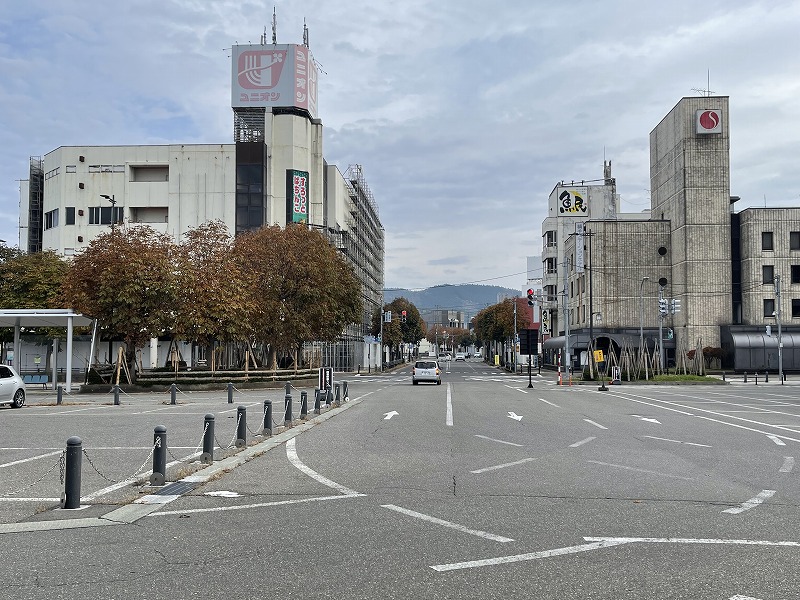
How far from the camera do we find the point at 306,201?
6844cm

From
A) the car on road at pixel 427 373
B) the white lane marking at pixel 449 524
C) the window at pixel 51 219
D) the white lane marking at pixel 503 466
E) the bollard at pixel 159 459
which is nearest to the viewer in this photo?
the white lane marking at pixel 449 524

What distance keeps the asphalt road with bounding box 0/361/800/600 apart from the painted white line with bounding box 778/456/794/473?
0.09 m

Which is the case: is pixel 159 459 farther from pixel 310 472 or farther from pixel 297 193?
pixel 297 193

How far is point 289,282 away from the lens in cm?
4434

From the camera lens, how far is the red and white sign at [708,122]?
63.0 metres

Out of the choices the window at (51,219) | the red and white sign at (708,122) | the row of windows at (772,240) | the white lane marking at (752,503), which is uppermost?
the red and white sign at (708,122)

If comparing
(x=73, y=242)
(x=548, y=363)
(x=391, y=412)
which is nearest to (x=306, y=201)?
(x=73, y=242)

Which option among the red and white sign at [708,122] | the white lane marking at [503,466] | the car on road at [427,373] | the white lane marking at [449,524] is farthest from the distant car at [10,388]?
the red and white sign at [708,122]

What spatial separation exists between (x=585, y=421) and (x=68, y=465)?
15.2 m

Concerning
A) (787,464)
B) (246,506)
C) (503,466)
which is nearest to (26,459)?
(246,506)

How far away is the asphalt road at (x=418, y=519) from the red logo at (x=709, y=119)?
51.9 metres

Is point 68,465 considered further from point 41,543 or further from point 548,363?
point 548,363

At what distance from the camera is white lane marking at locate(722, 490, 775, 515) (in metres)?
8.77

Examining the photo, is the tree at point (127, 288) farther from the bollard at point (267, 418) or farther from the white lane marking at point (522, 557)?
the white lane marking at point (522, 557)
